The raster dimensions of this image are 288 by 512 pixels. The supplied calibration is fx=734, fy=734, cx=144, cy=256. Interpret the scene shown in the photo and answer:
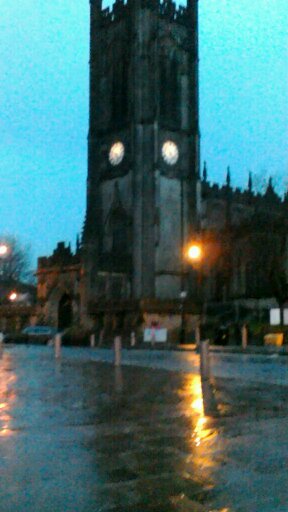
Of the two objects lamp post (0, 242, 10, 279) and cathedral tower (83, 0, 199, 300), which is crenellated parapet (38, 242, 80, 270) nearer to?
cathedral tower (83, 0, 199, 300)

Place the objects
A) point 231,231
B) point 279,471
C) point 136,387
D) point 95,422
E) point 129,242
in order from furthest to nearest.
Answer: point 129,242, point 231,231, point 136,387, point 95,422, point 279,471

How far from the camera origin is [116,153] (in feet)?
245

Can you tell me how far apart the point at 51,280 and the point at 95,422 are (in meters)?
62.5

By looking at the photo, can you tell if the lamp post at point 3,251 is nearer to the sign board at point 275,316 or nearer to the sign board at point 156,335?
the sign board at point 156,335

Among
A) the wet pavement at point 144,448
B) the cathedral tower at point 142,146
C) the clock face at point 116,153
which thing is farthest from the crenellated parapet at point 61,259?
the wet pavement at point 144,448

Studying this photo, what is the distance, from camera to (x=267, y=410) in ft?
36.6

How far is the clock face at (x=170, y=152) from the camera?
238 feet

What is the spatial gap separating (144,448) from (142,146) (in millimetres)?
64372

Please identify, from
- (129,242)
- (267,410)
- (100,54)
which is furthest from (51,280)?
(267,410)

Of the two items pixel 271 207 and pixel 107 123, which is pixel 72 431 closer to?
pixel 107 123

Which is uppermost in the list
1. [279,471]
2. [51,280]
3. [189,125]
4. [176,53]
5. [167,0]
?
[167,0]

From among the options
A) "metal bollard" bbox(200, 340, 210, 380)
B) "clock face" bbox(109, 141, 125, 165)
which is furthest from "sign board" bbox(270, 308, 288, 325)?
"clock face" bbox(109, 141, 125, 165)

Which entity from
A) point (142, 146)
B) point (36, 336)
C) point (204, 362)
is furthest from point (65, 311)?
point (204, 362)

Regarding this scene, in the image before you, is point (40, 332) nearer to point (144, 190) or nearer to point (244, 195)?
point (144, 190)
